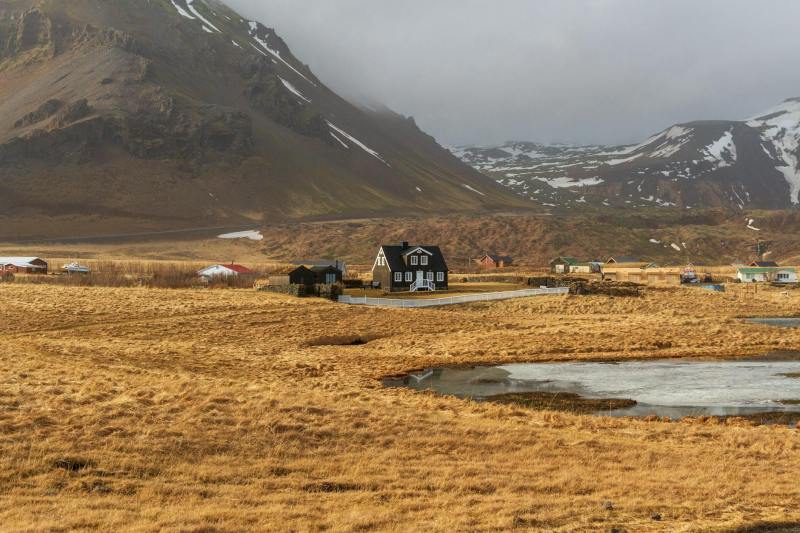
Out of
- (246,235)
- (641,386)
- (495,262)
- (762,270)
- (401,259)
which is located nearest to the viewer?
(641,386)

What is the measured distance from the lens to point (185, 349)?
40.0m

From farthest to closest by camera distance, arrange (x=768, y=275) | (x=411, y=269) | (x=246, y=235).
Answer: (x=246, y=235)
(x=768, y=275)
(x=411, y=269)

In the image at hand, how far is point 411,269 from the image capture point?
82.6 metres

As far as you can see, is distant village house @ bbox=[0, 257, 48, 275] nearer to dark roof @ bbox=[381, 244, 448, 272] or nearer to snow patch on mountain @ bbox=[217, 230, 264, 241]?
dark roof @ bbox=[381, 244, 448, 272]

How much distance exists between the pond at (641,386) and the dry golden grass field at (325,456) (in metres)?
2.51

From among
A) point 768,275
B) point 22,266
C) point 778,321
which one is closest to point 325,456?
point 778,321

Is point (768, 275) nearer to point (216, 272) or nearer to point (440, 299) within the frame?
point (440, 299)

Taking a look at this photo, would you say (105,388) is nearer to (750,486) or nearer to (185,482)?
(185,482)

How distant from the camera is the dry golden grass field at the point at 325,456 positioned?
43.5ft

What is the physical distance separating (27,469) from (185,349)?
984 inches

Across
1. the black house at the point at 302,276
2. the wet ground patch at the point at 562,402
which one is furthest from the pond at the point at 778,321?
the black house at the point at 302,276

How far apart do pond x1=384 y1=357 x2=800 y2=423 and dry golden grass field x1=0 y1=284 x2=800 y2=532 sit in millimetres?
2505

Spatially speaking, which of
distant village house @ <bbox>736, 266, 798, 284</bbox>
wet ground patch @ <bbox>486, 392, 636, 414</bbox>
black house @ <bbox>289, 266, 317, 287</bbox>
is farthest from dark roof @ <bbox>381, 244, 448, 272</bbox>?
wet ground patch @ <bbox>486, 392, 636, 414</bbox>

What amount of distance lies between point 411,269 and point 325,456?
65.0 m
